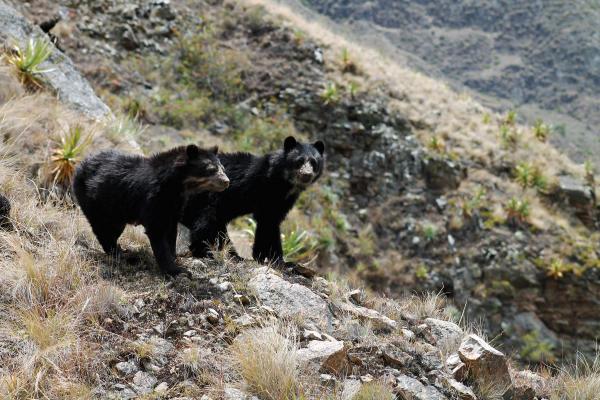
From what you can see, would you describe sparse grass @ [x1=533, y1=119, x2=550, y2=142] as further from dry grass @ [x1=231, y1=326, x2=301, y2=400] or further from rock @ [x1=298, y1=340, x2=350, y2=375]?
dry grass @ [x1=231, y1=326, x2=301, y2=400]

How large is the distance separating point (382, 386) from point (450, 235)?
15.6m

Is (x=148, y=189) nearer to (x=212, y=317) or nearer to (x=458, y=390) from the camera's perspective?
(x=212, y=317)

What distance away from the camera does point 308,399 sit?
12.6 ft

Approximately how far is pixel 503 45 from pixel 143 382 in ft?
495

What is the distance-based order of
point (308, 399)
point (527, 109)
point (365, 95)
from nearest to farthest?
point (308, 399), point (365, 95), point (527, 109)

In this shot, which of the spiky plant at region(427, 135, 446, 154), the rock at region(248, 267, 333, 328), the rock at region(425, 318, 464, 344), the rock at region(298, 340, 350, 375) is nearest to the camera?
the rock at region(298, 340, 350, 375)

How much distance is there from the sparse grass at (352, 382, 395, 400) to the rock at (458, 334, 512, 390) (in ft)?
3.51

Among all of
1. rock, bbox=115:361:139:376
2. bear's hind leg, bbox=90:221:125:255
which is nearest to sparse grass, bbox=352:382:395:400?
rock, bbox=115:361:139:376

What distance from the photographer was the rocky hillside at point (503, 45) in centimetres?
11419

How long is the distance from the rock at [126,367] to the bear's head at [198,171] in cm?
192

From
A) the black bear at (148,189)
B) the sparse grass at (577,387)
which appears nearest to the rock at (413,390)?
the sparse grass at (577,387)

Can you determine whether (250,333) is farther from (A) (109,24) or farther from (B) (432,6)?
(B) (432,6)

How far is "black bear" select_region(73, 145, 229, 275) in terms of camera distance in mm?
5234

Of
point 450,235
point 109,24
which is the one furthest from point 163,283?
point 109,24
